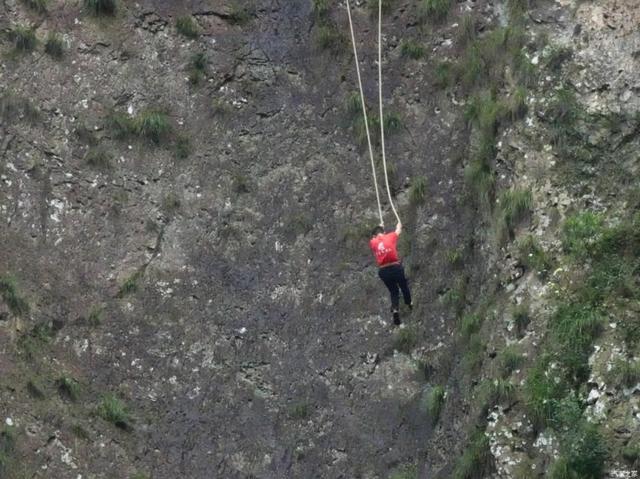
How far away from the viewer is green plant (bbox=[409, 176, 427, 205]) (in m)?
18.1

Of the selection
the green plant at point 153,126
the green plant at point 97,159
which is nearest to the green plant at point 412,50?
the green plant at point 153,126

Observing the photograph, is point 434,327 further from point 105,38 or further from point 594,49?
point 105,38

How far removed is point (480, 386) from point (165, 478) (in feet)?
15.1

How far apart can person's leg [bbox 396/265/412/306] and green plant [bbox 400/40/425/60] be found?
416 centimetres

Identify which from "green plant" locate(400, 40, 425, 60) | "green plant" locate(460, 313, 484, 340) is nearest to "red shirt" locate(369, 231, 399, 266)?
"green plant" locate(460, 313, 484, 340)

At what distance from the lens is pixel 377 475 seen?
55.8 feet

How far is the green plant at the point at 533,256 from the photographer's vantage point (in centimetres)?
1620

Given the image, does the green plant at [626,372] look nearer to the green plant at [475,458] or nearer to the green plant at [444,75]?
the green plant at [475,458]

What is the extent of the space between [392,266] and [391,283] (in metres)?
0.29

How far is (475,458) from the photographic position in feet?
51.8

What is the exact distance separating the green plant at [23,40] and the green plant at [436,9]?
239 inches

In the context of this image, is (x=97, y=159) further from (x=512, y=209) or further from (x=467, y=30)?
(x=512, y=209)

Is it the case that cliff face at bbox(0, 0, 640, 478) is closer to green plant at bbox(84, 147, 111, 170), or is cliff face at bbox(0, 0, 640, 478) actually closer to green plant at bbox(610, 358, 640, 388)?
green plant at bbox(84, 147, 111, 170)

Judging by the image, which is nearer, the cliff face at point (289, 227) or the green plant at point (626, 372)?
the green plant at point (626, 372)
